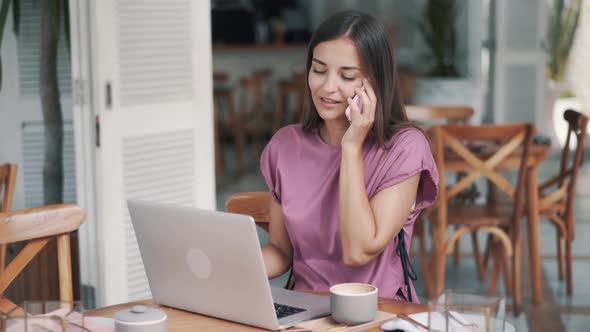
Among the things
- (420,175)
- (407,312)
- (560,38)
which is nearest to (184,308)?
(407,312)

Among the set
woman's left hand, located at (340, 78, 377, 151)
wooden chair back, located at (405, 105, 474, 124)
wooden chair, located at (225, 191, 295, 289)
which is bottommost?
wooden chair, located at (225, 191, 295, 289)

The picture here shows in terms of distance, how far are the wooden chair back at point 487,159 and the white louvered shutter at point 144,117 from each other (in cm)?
97

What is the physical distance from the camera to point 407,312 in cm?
170

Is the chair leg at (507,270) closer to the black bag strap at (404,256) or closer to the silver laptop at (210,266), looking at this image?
the black bag strap at (404,256)

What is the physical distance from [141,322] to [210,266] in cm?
15

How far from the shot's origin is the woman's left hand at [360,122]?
192cm

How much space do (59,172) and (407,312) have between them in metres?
2.29

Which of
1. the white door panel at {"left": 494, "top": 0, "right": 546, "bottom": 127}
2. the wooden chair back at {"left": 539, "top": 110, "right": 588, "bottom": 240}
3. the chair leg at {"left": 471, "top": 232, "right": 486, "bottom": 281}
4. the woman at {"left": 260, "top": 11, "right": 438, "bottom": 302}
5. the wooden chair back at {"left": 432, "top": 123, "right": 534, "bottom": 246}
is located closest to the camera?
the woman at {"left": 260, "top": 11, "right": 438, "bottom": 302}

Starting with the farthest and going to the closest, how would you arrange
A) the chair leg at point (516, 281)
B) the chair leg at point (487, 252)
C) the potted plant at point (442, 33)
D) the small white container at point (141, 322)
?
the potted plant at point (442, 33)
the chair leg at point (487, 252)
the chair leg at point (516, 281)
the small white container at point (141, 322)

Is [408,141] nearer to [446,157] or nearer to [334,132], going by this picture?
[334,132]

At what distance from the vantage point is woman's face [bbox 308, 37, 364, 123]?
6.45 ft

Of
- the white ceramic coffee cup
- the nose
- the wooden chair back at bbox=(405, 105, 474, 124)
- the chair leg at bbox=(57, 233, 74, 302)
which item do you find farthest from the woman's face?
the wooden chair back at bbox=(405, 105, 474, 124)

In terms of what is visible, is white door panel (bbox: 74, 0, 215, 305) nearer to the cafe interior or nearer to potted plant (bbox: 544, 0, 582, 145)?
the cafe interior

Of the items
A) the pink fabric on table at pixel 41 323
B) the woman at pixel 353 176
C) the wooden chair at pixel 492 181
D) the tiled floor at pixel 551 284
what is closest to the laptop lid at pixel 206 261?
the pink fabric on table at pixel 41 323
